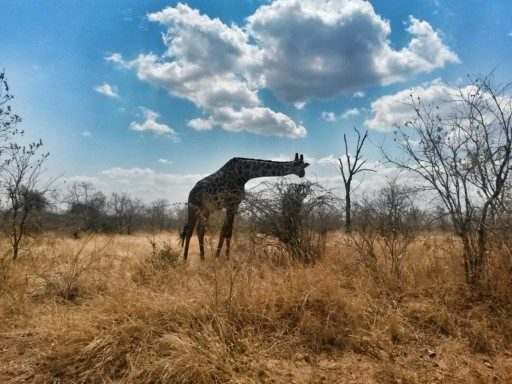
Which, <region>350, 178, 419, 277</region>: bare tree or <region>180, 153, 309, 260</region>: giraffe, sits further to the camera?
<region>180, 153, 309, 260</region>: giraffe

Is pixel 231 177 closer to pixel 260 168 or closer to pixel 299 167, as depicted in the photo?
pixel 260 168

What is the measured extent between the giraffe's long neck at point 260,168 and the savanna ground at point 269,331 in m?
3.63

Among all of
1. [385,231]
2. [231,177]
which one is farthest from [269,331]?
[231,177]

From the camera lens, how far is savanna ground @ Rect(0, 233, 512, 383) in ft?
10.9

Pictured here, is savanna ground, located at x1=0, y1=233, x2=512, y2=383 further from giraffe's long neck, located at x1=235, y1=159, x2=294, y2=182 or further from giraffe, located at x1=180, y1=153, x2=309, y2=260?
giraffe's long neck, located at x1=235, y1=159, x2=294, y2=182

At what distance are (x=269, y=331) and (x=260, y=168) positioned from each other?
16.3ft

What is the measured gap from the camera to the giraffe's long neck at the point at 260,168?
27.9 ft

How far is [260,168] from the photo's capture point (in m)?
8.55

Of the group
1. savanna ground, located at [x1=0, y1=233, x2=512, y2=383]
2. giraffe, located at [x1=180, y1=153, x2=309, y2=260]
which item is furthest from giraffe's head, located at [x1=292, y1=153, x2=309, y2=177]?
savanna ground, located at [x1=0, y1=233, x2=512, y2=383]

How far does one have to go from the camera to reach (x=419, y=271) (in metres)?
5.24

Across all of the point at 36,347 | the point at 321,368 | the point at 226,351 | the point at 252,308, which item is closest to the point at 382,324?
the point at 321,368

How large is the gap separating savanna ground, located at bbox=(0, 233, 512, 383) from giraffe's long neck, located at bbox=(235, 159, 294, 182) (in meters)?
3.63

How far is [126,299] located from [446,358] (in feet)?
10.0

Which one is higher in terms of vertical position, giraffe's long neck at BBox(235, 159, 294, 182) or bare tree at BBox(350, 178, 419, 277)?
giraffe's long neck at BBox(235, 159, 294, 182)
